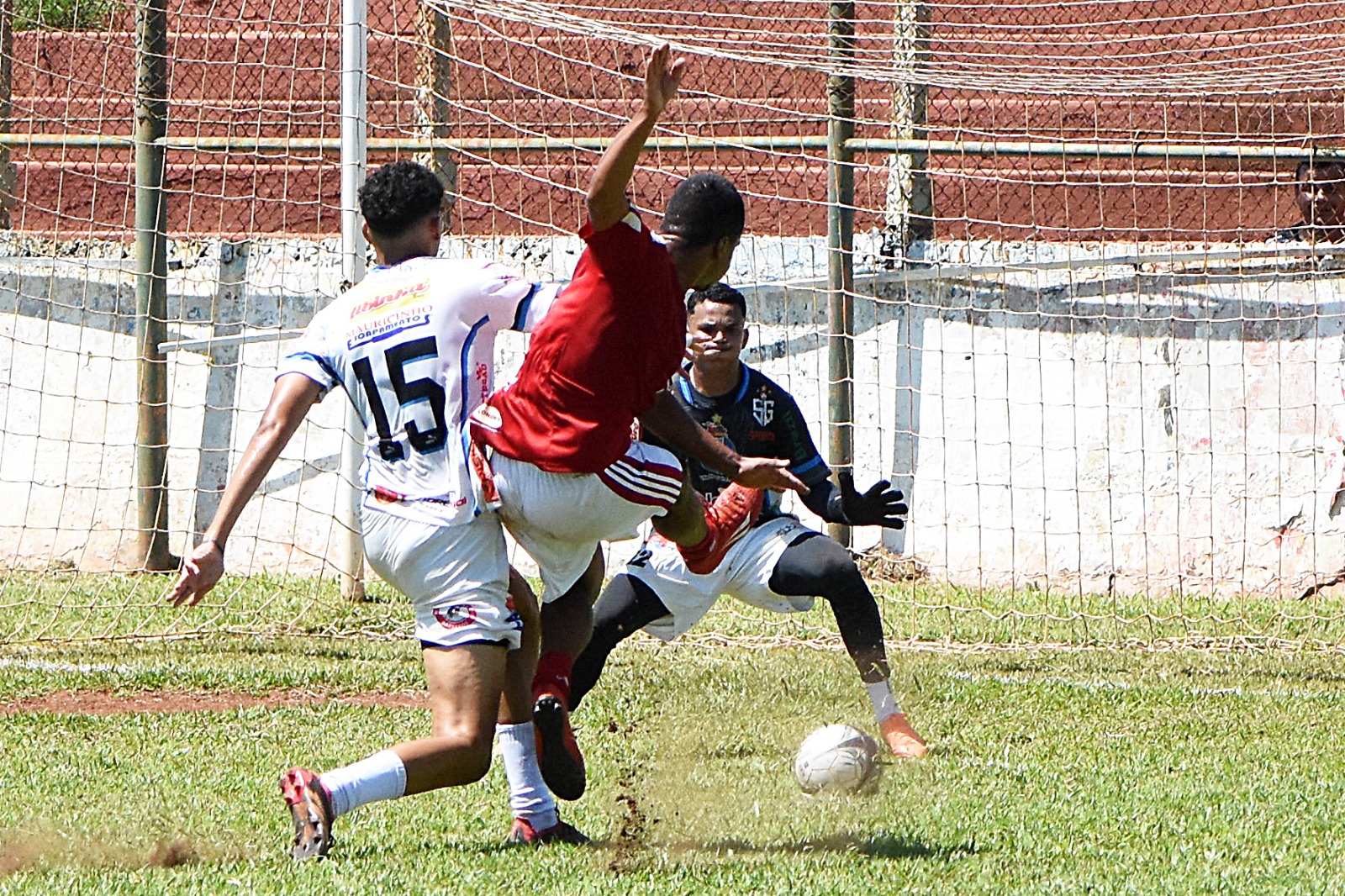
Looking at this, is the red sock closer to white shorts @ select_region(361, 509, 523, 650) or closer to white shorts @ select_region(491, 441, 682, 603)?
white shorts @ select_region(361, 509, 523, 650)

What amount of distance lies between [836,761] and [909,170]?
20.6 ft

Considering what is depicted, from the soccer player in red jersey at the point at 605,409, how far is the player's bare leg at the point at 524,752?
10 centimetres

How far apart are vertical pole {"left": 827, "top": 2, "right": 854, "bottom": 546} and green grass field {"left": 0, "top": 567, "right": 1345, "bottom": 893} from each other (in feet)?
6.98

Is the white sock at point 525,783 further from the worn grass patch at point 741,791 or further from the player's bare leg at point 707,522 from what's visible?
the player's bare leg at point 707,522

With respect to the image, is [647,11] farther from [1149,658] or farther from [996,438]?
[1149,658]

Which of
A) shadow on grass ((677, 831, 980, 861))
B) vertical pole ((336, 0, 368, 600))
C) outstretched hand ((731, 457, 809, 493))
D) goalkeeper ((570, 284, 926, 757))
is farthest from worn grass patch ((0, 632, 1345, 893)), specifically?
vertical pole ((336, 0, 368, 600))

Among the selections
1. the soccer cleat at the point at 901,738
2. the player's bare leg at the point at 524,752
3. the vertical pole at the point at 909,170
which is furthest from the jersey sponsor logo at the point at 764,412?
the vertical pole at the point at 909,170

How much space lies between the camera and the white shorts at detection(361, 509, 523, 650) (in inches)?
170

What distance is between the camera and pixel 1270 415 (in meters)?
9.84

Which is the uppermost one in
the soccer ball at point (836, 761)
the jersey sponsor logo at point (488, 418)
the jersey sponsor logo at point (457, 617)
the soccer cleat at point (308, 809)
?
the jersey sponsor logo at point (488, 418)

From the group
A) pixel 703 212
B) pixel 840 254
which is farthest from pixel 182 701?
pixel 840 254

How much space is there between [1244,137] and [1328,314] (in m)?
1.26

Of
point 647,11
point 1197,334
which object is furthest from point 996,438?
point 647,11

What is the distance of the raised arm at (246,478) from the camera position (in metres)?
4.11
